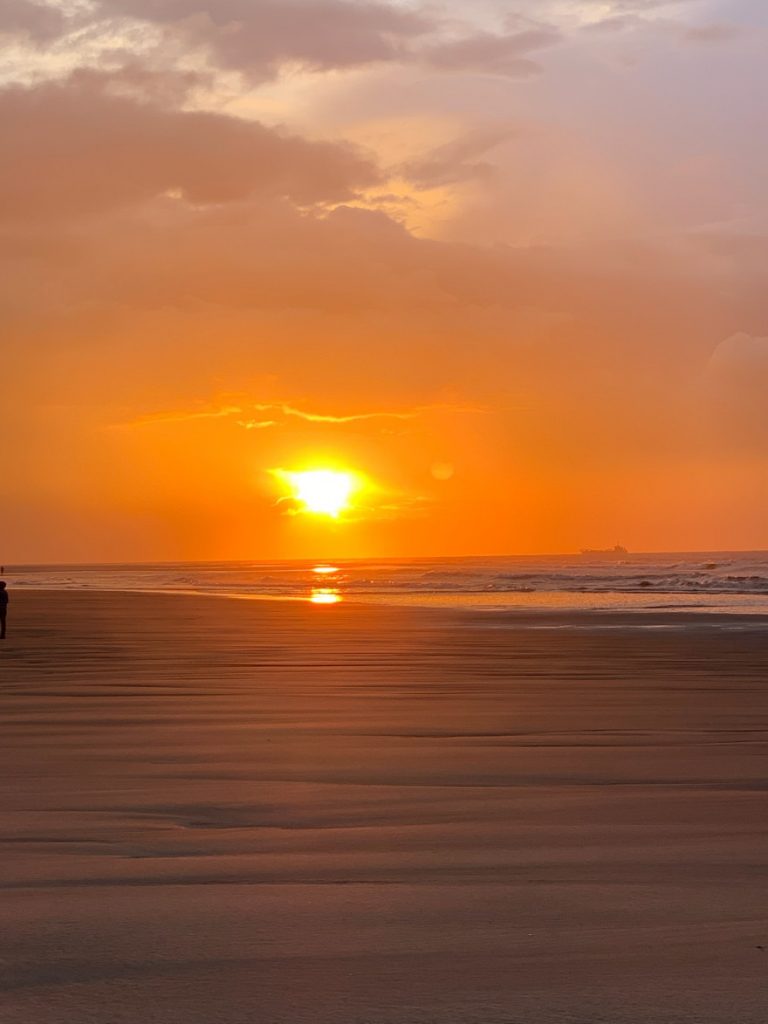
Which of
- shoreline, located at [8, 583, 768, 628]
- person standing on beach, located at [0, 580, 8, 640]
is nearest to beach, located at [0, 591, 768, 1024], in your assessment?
person standing on beach, located at [0, 580, 8, 640]

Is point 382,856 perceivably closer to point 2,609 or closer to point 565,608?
point 2,609

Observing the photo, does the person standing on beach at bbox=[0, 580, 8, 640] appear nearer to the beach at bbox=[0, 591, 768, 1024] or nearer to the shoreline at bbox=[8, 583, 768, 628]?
the beach at bbox=[0, 591, 768, 1024]

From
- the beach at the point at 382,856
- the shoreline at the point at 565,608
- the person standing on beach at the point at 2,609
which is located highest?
the shoreline at the point at 565,608

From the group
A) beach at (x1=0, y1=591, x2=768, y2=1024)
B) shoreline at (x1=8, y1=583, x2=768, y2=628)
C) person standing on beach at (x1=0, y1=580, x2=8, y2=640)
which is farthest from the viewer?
shoreline at (x1=8, y1=583, x2=768, y2=628)

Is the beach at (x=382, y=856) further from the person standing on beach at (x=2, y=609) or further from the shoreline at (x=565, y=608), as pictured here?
the shoreline at (x=565, y=608)

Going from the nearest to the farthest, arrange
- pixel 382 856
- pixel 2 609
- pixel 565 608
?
pixel 382 856
pixel 2 609
pixel 565 608

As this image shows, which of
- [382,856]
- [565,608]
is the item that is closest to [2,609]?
[382,856]

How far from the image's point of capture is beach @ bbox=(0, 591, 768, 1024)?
343 cm

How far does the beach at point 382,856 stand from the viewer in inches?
135

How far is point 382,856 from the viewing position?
500 centimetres

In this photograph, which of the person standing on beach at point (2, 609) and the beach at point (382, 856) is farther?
the person standing on beach at point (2, 609)

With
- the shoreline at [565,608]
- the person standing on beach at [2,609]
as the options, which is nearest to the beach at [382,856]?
the person standing on beach at [2,609]

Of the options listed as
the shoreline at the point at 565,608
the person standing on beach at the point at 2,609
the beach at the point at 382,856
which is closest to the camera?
the beach at the point at 382,856

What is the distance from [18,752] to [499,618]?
2122 centimetres
